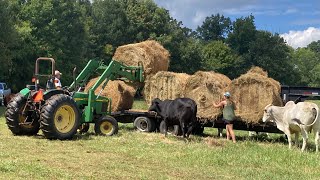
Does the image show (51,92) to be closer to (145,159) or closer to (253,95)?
(145,159)

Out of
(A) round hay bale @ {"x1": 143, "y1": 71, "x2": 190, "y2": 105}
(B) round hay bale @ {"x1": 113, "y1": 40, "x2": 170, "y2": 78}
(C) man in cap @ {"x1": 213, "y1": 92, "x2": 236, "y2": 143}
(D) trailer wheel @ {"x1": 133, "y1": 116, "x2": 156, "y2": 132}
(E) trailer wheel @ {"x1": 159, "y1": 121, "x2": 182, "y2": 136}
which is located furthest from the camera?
(B) round hay bale @ {"x1": 113, "y1": 40, "x2": 170, "y2": 78}

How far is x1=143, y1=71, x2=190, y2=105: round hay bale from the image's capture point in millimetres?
15994

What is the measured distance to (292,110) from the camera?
12.9m

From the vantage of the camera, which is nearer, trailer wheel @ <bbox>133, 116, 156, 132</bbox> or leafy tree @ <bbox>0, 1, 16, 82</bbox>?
trailer wheel @ <bbox>133, 116, 156, 132</bbox>

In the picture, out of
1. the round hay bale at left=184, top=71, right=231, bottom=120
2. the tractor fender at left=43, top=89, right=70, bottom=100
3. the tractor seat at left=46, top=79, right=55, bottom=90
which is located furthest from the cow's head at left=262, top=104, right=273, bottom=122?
the tractor seat at left=46, top=79, right=55, bottom=90

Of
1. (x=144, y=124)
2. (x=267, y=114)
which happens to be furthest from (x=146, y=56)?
(x=267, y=114)

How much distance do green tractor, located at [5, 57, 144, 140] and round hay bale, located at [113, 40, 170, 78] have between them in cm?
152

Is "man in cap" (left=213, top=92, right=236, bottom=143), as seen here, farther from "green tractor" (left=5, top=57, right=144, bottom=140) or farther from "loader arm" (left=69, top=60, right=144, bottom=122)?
"loader arm" (left=69, top=60, right=144, bottom=122)

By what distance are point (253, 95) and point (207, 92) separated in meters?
1.55

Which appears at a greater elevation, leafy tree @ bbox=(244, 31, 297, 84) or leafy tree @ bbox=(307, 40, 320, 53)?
leafy tree @ bbox=(307, 40, 320, 53)

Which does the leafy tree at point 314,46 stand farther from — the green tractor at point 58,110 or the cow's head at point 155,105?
the green tractor at point 58,110

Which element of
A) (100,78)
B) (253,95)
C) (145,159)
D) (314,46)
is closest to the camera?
(145,159)

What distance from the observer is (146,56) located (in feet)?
55.6

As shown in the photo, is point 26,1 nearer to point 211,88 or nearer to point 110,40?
point 110,40
